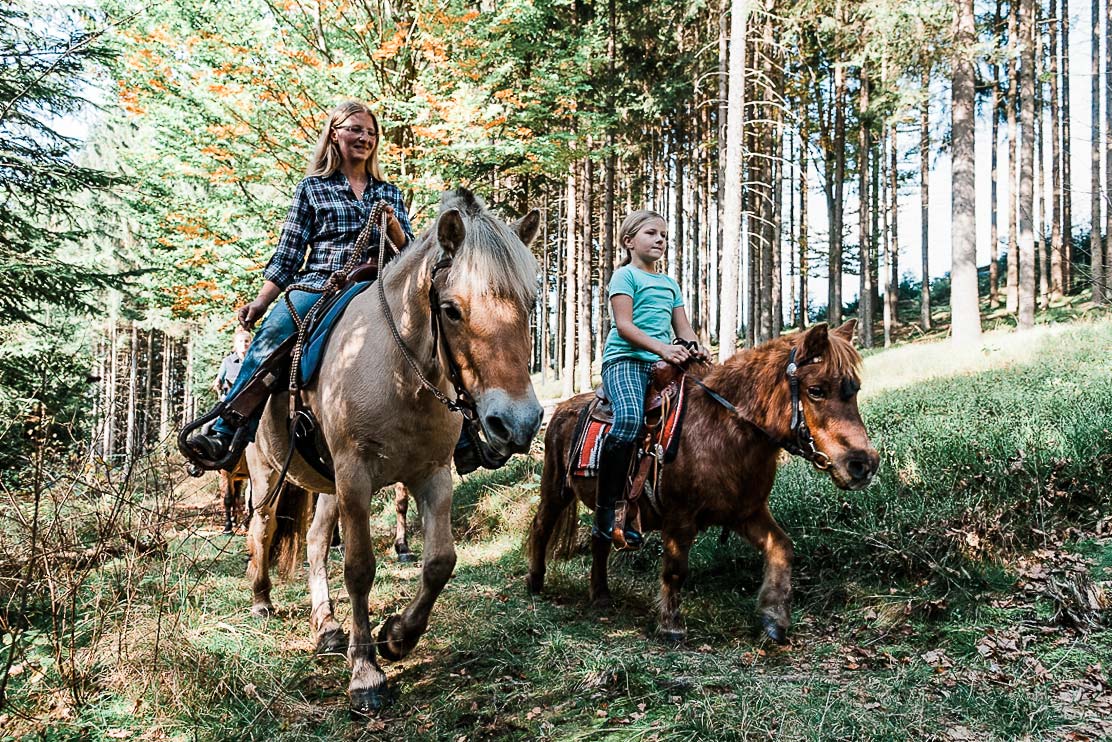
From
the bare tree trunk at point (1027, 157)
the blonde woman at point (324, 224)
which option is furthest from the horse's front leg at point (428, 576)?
the bare tree trunk at point (1027, 157)

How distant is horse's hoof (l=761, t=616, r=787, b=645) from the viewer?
164 inches

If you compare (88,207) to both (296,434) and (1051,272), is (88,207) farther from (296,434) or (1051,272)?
(1051,272)

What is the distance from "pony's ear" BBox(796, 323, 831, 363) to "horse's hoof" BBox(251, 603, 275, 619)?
4.29 m

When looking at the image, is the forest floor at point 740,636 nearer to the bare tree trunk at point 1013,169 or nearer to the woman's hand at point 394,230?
the woman's hand at point 394,230

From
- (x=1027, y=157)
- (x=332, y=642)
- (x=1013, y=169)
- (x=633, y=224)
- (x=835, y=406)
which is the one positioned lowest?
(x=332, y=642)

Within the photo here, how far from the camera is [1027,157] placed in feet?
63.6

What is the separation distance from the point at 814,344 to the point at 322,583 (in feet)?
12.0

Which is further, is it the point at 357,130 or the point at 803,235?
the point at 803,235

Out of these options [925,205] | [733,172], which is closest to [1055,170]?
[925,205]

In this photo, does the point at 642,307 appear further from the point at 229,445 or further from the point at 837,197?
the point at 837,197

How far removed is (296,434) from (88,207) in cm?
1038

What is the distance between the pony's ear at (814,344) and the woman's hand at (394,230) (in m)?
2.68

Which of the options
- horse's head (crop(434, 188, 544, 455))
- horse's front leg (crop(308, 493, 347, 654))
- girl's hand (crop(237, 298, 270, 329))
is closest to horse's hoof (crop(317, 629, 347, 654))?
horse's front leg (crop(308, 493, 347, 654))

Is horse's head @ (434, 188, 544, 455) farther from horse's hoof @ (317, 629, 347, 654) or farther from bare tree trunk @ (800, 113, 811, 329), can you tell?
bare tree trunk @ (800, 113, 811, 329)
